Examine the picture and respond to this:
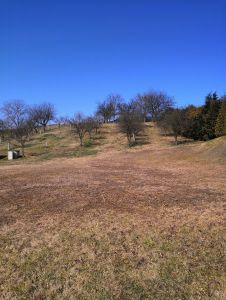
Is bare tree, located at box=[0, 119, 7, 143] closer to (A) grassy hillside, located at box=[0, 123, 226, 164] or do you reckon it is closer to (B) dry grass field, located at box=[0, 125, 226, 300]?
(A) grassy hillside, located at box=[0, 123, 226, 164]

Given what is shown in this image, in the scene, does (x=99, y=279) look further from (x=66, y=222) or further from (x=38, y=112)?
(x=38, y=112)

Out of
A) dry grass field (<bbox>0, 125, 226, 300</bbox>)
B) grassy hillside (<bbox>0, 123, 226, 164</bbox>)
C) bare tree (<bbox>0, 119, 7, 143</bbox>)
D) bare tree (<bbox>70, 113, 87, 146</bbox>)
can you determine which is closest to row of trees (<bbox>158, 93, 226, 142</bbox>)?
grassy hillside (<bbox>0, 123, 226, 164</bbox>)

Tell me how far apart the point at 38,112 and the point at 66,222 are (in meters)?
74.0

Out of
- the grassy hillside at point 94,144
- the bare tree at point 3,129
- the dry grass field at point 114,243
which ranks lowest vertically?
the dry grass field at point 114,243

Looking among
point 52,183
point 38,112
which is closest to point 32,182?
point 52,183

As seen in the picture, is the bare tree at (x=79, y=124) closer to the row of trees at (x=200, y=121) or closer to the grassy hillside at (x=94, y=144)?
the grassy hillside at (x=94, y=144)

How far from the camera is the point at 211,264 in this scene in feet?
17.4

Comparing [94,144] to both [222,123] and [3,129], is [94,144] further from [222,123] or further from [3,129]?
[3,129]

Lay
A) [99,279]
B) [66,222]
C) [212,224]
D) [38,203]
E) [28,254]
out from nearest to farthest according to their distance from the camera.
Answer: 1. [99,279]
2. [28,254]
3. [212,224]
4. [66,222]
5. [38,203]

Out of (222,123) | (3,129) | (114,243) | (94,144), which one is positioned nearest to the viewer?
(114,243)

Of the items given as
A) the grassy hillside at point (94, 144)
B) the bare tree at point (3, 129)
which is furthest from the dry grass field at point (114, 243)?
the bare tree at point (3, 129)

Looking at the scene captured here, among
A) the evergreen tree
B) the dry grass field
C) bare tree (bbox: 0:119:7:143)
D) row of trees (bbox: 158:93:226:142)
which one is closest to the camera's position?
the dry grass field

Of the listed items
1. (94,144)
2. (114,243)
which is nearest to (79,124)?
(94,144)

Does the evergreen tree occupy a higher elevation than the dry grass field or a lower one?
higher
